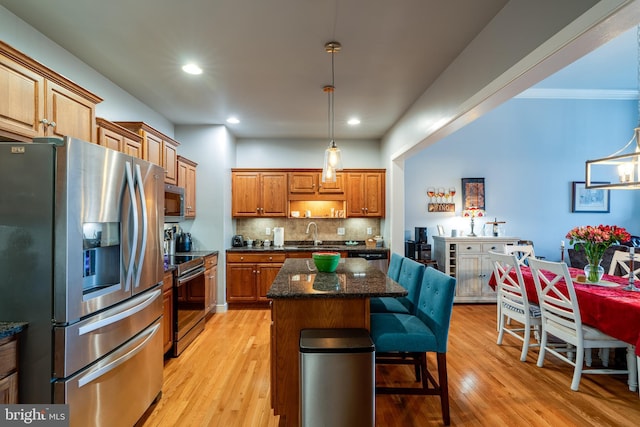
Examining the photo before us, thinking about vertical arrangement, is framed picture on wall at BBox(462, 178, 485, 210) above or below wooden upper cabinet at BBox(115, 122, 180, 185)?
below

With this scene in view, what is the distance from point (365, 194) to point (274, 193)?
60.8 inches

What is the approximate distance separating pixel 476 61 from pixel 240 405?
10.3 ft

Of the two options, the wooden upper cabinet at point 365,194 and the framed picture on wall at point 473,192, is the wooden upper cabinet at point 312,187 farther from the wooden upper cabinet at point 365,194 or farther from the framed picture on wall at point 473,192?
the framed picture on wall at point 473,192

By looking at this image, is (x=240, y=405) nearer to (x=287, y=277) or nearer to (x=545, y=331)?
(x=287, y=277)

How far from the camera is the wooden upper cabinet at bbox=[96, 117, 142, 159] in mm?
2554

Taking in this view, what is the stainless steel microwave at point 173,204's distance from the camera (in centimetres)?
355

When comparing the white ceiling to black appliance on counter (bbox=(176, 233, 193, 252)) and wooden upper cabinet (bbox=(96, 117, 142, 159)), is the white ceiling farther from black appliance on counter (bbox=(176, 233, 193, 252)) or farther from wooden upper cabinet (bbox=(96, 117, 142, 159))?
black appliance on counter (bbox=(176, 233, 193, 252))

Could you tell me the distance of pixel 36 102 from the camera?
6.12 feet

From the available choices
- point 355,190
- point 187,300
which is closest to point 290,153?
point 355,190

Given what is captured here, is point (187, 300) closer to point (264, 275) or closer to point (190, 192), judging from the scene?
point (264, 275)

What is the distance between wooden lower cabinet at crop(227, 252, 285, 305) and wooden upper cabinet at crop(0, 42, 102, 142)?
2928mm

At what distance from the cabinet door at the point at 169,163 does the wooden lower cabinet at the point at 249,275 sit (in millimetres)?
1500

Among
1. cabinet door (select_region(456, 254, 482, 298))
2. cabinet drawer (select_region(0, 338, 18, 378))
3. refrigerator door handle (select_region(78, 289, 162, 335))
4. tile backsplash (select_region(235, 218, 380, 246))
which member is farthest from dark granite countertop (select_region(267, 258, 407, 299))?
cabinet door (select_region(456, 254, 482, 298))

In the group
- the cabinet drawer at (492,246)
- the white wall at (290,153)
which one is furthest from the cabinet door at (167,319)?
the cabinet drawer at (492,246)
